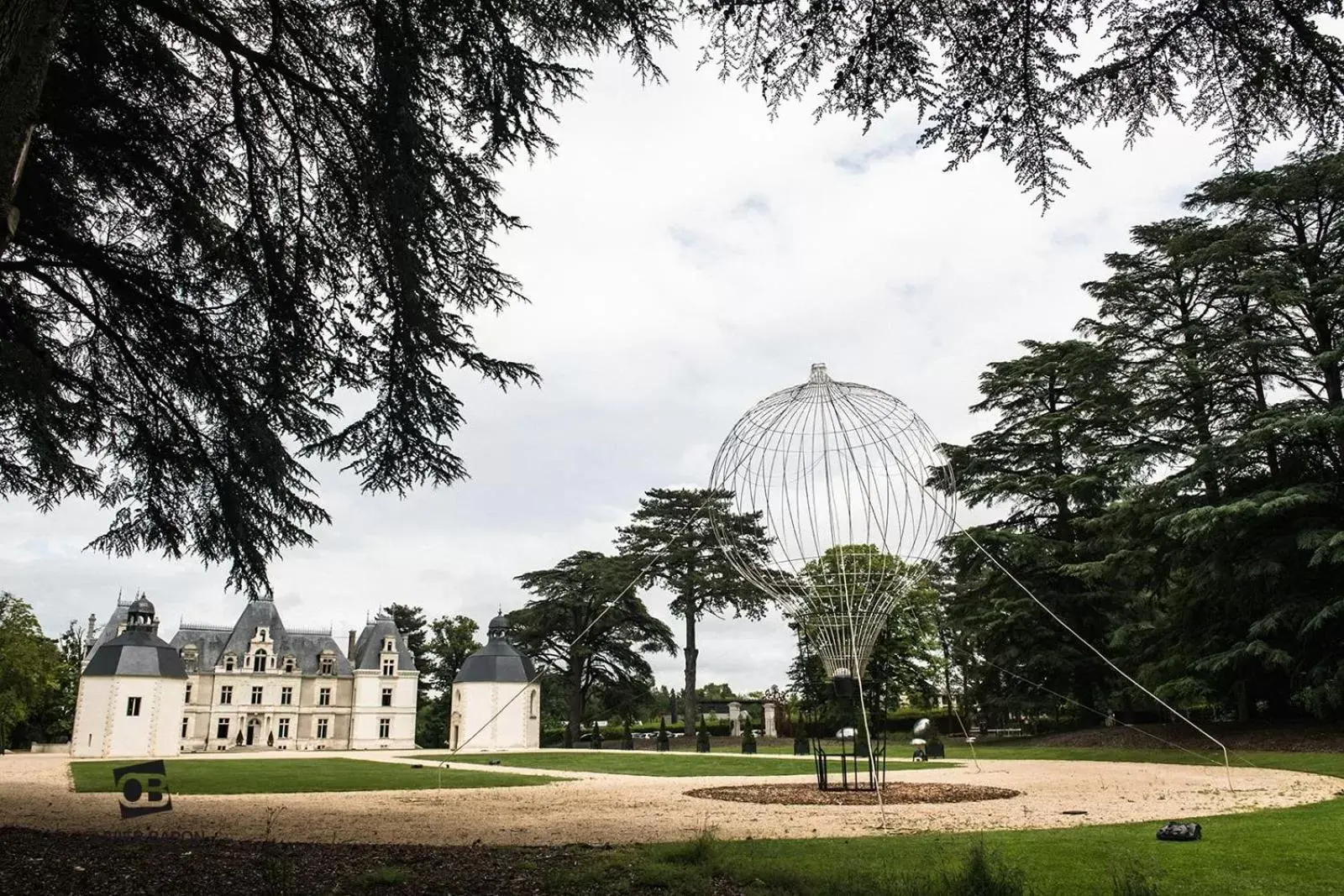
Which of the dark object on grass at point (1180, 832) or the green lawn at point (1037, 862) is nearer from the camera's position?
the green lawn at point (1037, 862)

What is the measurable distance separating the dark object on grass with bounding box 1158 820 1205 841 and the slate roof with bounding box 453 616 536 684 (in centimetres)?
3543

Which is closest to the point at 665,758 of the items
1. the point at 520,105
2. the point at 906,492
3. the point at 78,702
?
the point at 906,492

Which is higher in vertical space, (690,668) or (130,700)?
(690,668)

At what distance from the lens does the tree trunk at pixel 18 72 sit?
3.10 metres

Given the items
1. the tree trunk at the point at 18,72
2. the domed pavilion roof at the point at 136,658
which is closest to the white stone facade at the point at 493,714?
the domed pavilion roof at the point at 136,658

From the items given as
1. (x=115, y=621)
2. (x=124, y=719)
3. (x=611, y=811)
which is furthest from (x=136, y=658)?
(x=611, y=811)

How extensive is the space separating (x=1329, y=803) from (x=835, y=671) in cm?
520

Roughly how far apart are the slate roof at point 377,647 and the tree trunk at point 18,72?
50.8 meters

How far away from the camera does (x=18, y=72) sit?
3.21 meters

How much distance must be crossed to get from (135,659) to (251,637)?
13342mm

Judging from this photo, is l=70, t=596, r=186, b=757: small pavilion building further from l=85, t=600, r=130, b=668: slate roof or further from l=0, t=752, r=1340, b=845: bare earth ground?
l=0, t=752, r=1340, b=845: bare earth ground

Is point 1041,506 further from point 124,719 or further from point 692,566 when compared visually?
point 124,719

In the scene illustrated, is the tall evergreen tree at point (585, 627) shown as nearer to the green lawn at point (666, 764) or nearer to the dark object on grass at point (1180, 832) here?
the green lawn at point (666, 764)

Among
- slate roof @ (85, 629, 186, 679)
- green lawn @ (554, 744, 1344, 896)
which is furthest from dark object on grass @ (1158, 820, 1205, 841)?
slate roof @ (85, 629, 186, 679)
